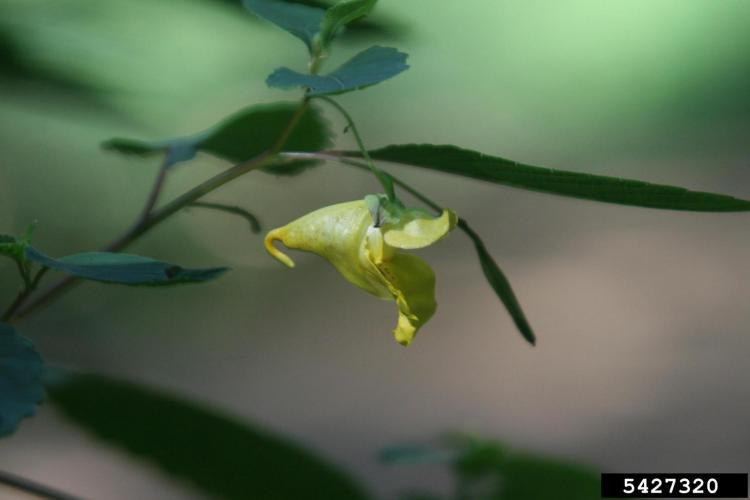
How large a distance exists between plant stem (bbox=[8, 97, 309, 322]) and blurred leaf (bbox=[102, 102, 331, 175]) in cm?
10

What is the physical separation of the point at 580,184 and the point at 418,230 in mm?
75

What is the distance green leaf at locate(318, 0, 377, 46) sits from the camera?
495 millimetres

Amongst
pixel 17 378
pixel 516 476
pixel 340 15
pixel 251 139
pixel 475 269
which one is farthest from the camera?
pixel 475 269

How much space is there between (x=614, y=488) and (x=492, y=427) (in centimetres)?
160

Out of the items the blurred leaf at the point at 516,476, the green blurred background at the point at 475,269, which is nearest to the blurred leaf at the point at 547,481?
the blurred leaf at the point at 516,476

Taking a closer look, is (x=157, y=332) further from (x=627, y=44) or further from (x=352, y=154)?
(x=352, y=154)

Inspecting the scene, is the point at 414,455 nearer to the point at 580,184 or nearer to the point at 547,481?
the point at 547,481

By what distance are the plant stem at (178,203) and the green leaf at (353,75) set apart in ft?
0.05

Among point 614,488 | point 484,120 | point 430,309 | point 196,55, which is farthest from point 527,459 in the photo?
point 484,120

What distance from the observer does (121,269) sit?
0.44m

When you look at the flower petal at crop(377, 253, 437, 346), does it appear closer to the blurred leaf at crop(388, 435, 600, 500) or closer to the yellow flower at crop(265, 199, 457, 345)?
the yellow flower at crop(265, 199, 457, 345)

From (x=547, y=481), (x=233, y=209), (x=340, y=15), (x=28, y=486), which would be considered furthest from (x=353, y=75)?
(x=547, y=481)

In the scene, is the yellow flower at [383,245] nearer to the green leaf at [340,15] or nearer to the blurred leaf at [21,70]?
the green leaf at [340,15]

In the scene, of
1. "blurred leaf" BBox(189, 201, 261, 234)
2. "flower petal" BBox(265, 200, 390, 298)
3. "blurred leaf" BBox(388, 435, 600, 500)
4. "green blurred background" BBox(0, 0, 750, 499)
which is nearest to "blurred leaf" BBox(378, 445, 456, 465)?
"blurred leaf" BBox(388, 435, 600, 500)
